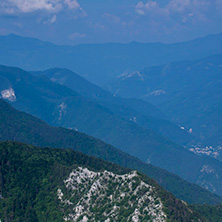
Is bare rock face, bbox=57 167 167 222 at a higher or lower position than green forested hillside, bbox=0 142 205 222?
higher

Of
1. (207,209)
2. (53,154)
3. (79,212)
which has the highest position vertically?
(79,212)

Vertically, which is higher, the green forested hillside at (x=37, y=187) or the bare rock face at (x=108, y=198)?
the bare rock face at (x=108, y=198)

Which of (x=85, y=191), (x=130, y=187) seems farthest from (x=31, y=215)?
(x=130, y=187)

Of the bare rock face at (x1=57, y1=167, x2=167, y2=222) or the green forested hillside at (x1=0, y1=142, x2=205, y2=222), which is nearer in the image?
the bare rock face at (x1=57, y1=167, x2=167, y2=222)

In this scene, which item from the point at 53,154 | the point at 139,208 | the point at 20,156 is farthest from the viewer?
the point at 53,154

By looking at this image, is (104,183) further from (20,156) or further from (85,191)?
(20,156)

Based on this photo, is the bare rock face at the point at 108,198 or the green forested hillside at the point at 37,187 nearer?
the bare rock face at the point at 108,198

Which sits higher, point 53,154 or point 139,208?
point 139,208
